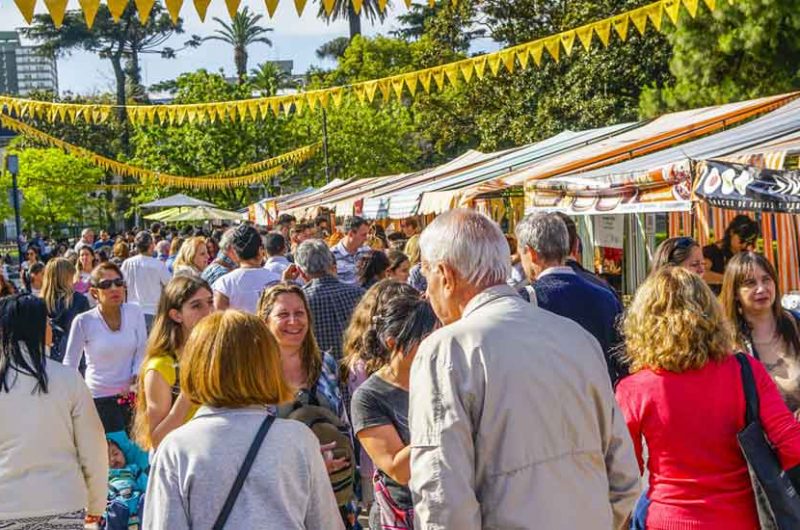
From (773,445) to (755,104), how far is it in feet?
31.8

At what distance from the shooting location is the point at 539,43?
42.1ft

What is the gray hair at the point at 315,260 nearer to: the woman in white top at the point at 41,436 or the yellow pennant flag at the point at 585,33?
the woman in white top at the point at 41,436

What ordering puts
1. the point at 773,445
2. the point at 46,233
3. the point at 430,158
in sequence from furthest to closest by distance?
the point at 46,233 → the point at 430,158 → the point at 773,445

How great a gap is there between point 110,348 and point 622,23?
768 cm

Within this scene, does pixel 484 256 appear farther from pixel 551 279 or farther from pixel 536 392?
pixel 551 279

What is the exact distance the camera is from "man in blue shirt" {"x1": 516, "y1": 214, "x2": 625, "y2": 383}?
5246 mm

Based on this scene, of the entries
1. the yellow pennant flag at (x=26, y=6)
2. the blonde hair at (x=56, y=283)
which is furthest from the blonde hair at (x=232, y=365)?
the blonde hair at (x=56, y=283)

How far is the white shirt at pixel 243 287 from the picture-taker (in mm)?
7691

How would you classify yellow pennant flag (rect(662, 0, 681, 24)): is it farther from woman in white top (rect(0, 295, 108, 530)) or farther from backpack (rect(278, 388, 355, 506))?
woman in white top (rect(0, 295, 108, 530))

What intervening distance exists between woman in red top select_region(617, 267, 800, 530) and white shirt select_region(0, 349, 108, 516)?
7.19 ft

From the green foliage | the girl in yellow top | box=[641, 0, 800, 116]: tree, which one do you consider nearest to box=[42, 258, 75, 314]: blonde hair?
the girl in yellow top

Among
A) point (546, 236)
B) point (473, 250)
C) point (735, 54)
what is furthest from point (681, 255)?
point (735, 54)

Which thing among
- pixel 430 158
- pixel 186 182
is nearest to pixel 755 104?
pixel 186 182

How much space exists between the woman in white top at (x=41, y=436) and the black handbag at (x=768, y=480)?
2.58 meters
